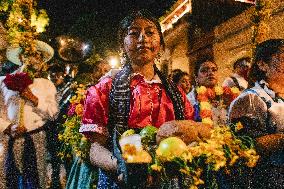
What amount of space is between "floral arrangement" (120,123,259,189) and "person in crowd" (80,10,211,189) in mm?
172

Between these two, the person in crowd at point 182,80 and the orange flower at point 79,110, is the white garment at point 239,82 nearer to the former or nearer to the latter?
the person in crowd at point 182,80

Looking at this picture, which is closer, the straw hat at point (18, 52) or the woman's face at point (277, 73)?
the woman's face at point (277, 73)

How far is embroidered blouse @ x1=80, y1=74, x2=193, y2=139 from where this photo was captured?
2.79m

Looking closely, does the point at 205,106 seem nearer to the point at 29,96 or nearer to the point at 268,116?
the point at 268,116

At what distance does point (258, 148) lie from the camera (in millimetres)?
2779

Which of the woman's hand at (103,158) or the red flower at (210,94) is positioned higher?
the red flower at (210,94)

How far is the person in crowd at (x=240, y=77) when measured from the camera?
23.5 ft

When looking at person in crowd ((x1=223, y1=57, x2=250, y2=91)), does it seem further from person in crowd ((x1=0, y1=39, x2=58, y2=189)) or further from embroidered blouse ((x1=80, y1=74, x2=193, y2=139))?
embroidered blouse ((x1=80, y1=74, x2=193, y2=139))

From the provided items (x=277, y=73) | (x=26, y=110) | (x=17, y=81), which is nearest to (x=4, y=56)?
(x=17, y=81)

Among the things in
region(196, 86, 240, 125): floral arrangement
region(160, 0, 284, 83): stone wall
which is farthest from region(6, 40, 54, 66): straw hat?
region(160, 0, 284, 83): stone wall

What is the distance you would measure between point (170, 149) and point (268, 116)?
1431 millimetres

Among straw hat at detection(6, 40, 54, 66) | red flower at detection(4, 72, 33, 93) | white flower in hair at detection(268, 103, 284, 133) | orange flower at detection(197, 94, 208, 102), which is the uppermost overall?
straw hat at detection(6, 40, 54, 66)

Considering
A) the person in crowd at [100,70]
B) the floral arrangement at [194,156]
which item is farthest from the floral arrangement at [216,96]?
the floral arrangement at [194,156]

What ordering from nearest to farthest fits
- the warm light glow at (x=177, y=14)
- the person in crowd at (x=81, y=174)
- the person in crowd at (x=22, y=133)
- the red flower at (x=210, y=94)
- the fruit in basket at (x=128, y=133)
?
the fruit in basket at (x=128, y=133), the person in crowd at (x=81, y=174), the person in crowd at (x=22, y=133), the red flower at (x=210, y=94), the warm light glow at (x=177, y=14)
